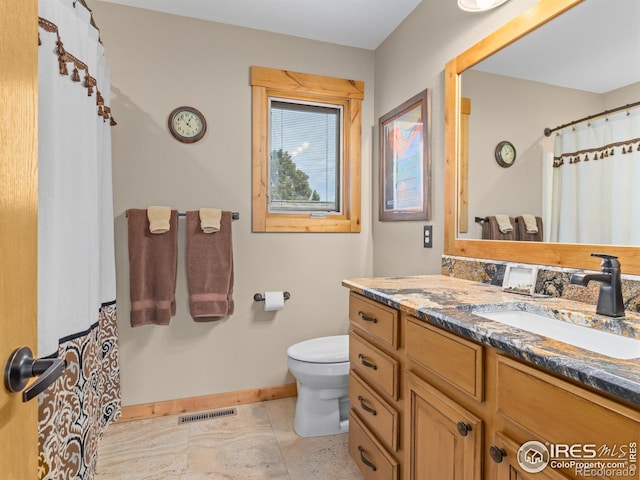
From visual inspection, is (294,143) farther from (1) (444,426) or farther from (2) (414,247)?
(1) (444,426)

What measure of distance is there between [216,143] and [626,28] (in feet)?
6.70

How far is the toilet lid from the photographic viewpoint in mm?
1888

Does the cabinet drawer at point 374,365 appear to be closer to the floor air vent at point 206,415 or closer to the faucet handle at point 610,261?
the faucet handle at point 610,261

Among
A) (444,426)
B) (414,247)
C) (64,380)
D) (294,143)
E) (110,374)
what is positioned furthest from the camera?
(294,143)

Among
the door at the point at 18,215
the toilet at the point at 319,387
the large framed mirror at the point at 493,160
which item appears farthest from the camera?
the toilet at the point at 319,387

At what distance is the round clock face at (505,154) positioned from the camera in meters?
1.46

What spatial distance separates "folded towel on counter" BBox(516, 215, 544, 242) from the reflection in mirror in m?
0.01

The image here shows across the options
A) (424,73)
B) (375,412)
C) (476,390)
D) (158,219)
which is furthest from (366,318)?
(424,73)

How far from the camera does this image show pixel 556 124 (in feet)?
→ 4.22

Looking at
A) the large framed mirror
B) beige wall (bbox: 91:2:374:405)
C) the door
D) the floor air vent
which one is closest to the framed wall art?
the large framed mirror

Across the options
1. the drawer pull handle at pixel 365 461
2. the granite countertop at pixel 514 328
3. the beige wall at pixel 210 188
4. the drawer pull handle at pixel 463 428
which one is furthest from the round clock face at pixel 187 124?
the drawer pull handle at pixel 463 428

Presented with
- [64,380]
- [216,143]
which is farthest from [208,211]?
[64,380]

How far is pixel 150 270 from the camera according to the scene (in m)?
2.11

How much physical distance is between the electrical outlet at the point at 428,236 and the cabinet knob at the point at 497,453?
1.27 m
